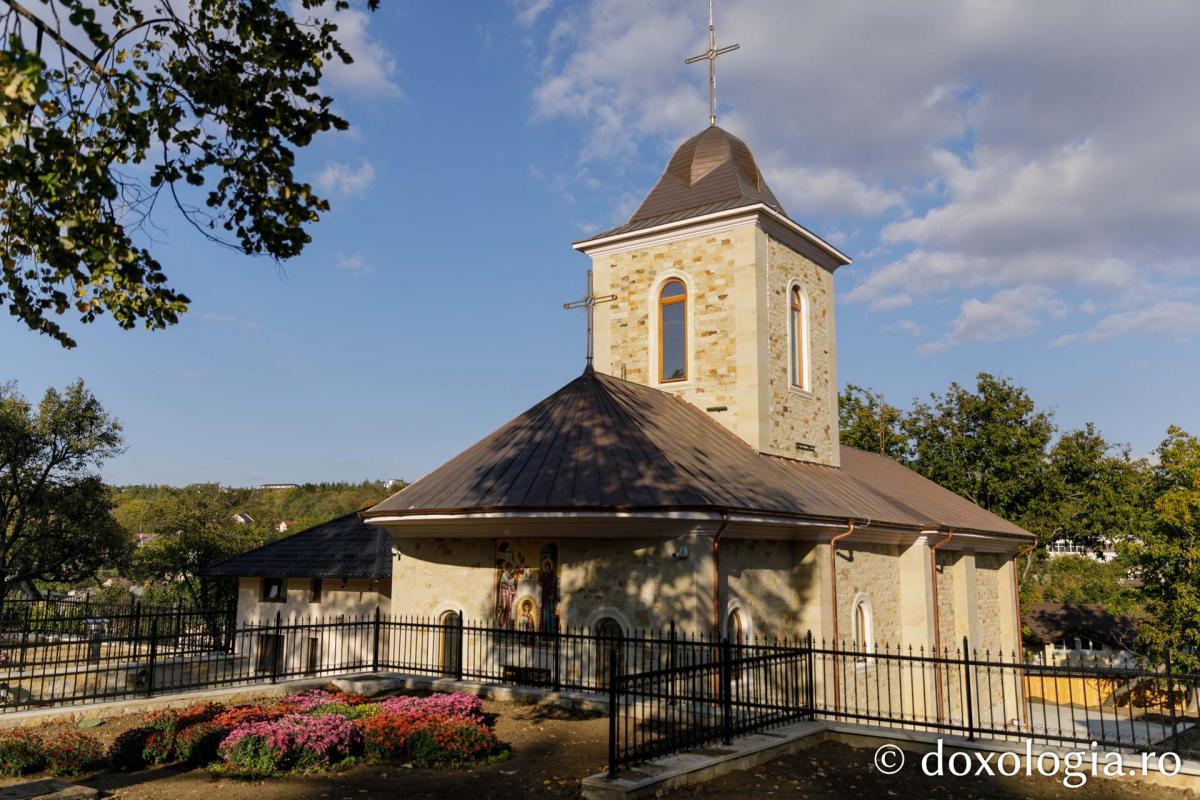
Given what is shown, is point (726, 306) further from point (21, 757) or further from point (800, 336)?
point (21, 757)

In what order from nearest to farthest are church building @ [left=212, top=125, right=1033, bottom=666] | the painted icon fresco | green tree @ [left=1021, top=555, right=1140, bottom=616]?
1. church building @ [left=212, top=125, right=1033, bottom=666]
2. the painted icon fresco
3. green tree @ [left=1021, top=555, right=1140, bottom=616]

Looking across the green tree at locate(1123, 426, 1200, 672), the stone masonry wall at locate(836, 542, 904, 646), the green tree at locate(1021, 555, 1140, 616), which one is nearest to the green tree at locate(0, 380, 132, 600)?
the stone masonry wall at locate(836, 542, 904, 646)

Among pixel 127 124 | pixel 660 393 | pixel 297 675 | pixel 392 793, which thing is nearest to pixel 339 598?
pixel 297 675

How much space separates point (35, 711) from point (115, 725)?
40.7 inches

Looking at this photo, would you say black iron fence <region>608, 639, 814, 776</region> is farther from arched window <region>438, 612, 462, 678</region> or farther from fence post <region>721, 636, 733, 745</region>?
arched window <region>438, 612, 462, 678</region>

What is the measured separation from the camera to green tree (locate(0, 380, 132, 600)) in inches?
1067

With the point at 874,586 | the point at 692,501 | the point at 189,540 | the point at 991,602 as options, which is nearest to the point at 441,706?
the point at 692,501

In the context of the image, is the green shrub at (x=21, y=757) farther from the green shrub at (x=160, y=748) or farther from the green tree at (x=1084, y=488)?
the green tree at (x=1084, y=488)

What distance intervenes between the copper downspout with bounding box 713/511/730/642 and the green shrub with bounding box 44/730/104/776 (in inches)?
317

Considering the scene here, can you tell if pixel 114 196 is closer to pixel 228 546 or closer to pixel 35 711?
pixel 35 711

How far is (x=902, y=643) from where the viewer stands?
1864 cm

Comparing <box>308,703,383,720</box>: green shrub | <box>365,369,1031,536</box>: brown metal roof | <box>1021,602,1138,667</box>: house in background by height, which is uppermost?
<box>365,369,1031,536</box>: brown metal roof

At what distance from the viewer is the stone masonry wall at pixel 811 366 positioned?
62.7 ft

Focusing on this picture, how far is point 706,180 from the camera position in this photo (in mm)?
20922
